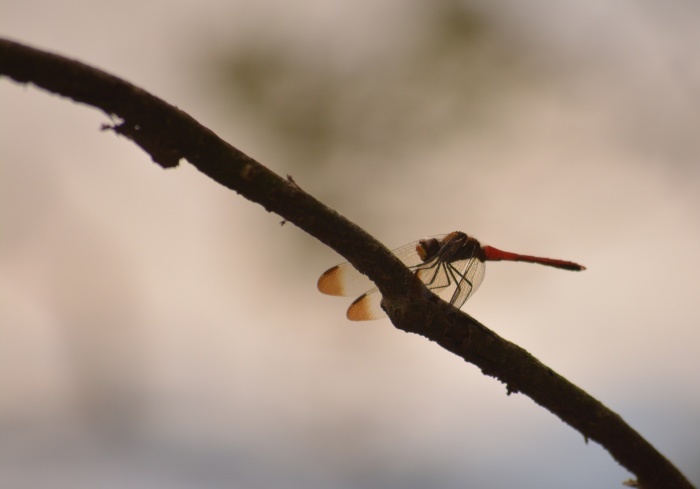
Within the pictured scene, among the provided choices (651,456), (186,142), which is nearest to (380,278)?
(186,142)

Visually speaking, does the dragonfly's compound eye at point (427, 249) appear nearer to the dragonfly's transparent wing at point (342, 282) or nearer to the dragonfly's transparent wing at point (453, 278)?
the dragonfly's transparent wing at point (453, 278)

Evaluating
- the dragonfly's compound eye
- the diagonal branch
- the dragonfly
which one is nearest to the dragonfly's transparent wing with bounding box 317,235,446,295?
the dragonfly

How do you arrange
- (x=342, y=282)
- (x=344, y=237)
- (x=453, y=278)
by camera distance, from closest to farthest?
(x=344, y=237)
(x=453, y=278)
(x=342, y=282)

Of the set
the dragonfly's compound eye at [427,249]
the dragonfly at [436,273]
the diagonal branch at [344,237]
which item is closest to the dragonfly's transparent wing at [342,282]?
the dragonfly at [436,273]

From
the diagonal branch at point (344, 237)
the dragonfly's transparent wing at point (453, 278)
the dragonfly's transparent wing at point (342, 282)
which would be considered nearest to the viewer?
the diagonal branch at point (344, 237)

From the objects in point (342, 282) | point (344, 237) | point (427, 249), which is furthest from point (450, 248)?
point (344, 237)

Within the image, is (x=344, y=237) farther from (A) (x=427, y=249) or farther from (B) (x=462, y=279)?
(B) (x=462, y=279)

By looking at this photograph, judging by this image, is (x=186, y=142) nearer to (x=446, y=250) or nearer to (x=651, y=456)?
(x=651, y=456)
